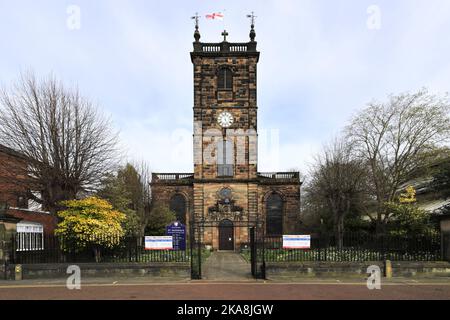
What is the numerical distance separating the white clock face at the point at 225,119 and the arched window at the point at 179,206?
8.86m

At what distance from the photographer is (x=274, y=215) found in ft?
134

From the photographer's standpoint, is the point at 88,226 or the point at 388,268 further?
the point at 88,226

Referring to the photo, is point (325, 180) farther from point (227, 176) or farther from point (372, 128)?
point (227, 176)

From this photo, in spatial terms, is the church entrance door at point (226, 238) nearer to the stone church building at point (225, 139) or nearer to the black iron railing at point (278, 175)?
the stone church building at point (225, 139)

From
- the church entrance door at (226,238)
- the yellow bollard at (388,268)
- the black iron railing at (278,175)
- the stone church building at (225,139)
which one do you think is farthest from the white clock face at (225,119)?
the yellow bollard at (388,268)

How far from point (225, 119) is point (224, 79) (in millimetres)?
3956

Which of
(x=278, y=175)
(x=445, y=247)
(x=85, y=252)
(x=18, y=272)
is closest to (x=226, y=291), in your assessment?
(x=85, y=252)

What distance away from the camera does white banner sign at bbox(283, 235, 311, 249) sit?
57.9ft

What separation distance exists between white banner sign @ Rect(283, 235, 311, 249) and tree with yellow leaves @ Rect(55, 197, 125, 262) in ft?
24.7

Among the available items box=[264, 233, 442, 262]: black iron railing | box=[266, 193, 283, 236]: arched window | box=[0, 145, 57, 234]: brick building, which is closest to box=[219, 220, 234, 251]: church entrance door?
box=[266, 193, 283, 236]: arched window

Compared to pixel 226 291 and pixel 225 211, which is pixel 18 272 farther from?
pixel 225 211

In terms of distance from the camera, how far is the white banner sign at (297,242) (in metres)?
17.6
